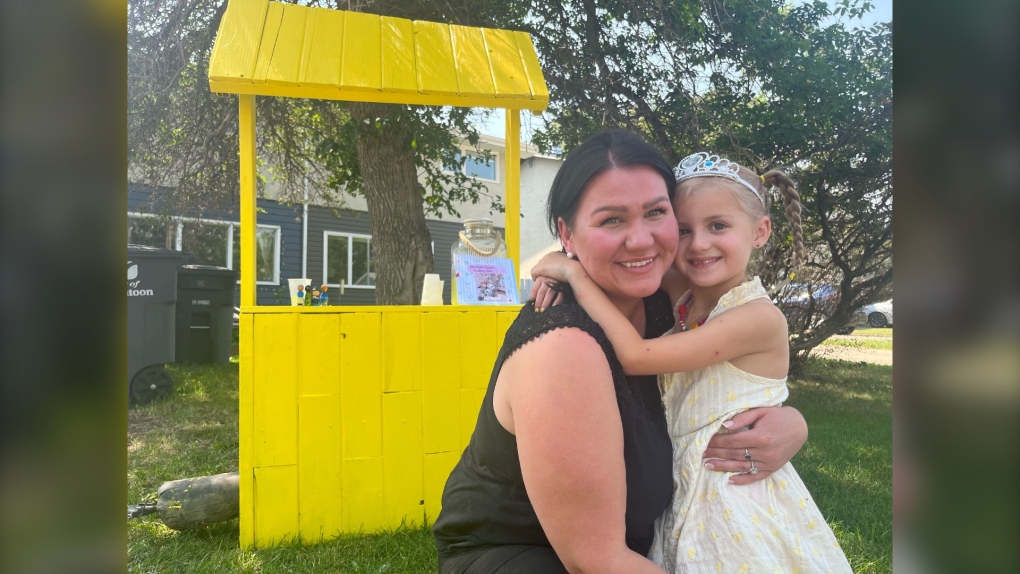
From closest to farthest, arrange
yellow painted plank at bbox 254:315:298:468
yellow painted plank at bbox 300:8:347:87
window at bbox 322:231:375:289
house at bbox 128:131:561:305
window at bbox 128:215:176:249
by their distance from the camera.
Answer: yellow painted plank at bbox 300:8:347:87
yellow painted plank at bbox 254:315:298:468
window at bbox 128:215:176:249
house at bbox 128:131:561:305
window at bbox 322:231:375:289

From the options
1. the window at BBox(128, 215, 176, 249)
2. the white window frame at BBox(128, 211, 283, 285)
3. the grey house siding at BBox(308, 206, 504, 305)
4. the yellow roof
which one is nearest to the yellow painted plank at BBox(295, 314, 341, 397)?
the yellow roof

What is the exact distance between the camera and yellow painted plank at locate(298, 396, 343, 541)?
3.13 metres

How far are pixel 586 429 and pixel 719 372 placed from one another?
1.41 ft

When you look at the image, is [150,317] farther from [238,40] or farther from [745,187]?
[745,187]

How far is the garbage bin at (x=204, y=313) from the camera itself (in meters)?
8.18

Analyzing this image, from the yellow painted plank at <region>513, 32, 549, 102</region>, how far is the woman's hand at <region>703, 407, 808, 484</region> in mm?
2260

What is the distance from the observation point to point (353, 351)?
10.4 ft

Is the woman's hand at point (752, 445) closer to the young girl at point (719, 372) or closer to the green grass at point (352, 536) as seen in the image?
the young girl at point (719, 372)

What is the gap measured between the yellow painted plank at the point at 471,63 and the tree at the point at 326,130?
6.10 ft

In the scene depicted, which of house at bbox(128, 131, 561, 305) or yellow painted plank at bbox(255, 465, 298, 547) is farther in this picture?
house at bbox(128, 131, 561, 305)

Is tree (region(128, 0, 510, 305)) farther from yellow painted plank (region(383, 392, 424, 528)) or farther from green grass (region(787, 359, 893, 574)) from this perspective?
green grass (region(787, 359, 893, 574))
